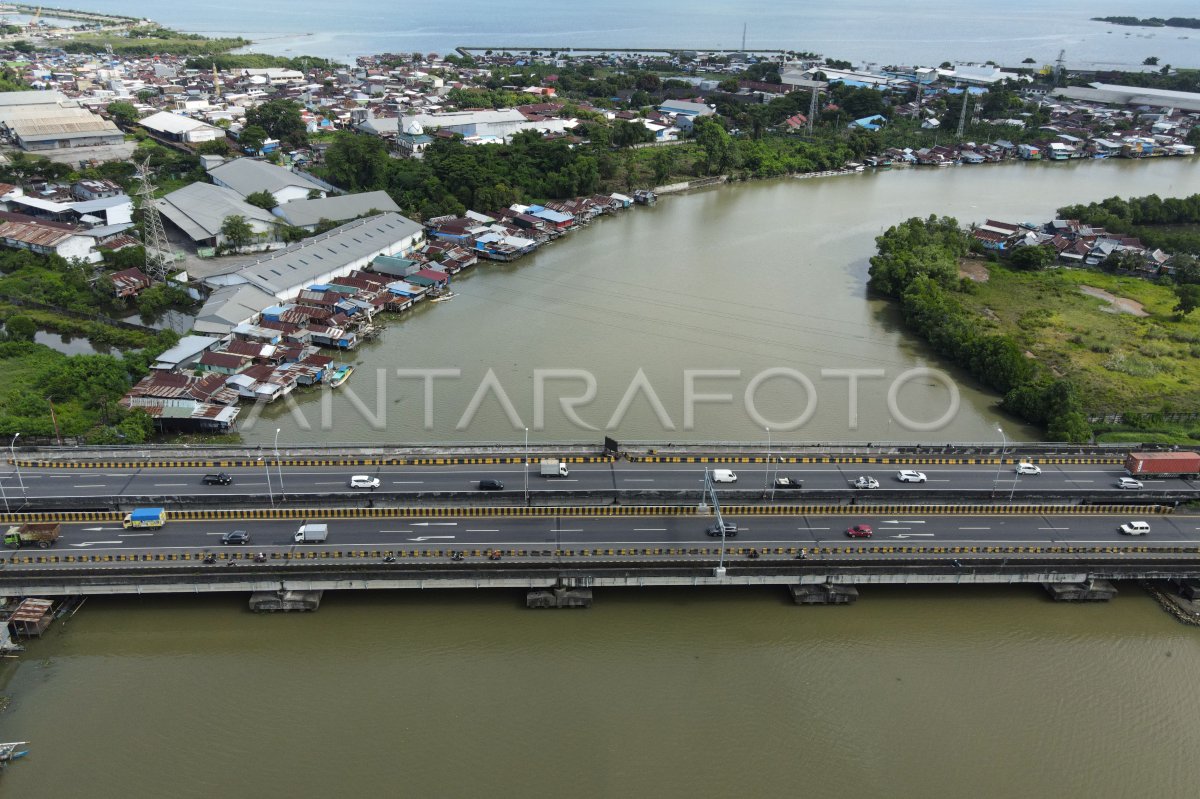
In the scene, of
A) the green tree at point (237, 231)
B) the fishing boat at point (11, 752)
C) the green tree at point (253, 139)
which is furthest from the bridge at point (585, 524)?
the green tree at point (253, 139)

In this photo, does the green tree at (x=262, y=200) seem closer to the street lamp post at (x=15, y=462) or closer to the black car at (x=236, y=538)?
the street lamp post at (x=15, y=462)

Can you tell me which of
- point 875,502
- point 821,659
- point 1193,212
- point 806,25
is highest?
point 806,25

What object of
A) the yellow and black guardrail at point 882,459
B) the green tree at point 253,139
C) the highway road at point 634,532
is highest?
the green tree at point 253,139

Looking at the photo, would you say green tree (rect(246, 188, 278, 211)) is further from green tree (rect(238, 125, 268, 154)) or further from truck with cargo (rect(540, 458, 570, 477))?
truck with cargo (rect(540, 458, 570, 477))

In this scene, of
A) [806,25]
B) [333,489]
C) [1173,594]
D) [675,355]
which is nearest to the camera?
[1173,594]

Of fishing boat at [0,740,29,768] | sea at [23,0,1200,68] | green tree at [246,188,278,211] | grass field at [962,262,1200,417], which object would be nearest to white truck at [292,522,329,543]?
fishing boat at [0,740,29,768]

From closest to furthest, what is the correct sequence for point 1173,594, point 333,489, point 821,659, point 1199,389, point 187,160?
point 821,659
point 1173,594
point 333,489
point 1199,389
point 187,160

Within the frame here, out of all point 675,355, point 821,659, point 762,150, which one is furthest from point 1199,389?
point 762,150

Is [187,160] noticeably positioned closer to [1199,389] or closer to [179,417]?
[179,417]
